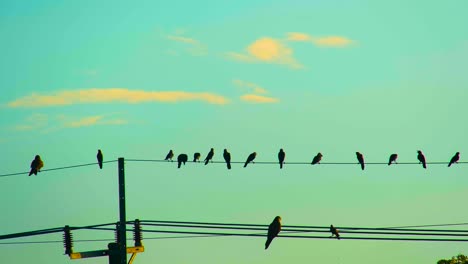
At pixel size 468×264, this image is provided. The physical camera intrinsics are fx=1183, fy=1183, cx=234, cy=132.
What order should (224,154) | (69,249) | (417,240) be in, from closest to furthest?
1. (417,240)
2. (69,249)
3. (224,154)

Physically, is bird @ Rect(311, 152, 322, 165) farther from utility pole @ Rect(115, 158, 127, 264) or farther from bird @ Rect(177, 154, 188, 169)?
utility pole @ Rect(115, 158, 127, 264)

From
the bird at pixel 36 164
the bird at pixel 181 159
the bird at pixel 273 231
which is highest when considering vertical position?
the bird at pixel 181 159

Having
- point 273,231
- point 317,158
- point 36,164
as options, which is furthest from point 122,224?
point 317,158

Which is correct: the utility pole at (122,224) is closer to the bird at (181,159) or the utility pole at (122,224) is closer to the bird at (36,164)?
the bird at (36,164)

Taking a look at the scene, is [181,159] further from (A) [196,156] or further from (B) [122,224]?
(B) [122,224]

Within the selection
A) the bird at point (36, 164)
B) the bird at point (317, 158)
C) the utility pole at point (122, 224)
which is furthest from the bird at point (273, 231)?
the bird at point (317, 158)

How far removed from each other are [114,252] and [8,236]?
366 centimetres

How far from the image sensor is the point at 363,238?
30562 millimetres

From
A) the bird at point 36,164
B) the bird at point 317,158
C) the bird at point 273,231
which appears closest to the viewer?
the bird at point 273,231

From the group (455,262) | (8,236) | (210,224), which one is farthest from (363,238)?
(455,262)

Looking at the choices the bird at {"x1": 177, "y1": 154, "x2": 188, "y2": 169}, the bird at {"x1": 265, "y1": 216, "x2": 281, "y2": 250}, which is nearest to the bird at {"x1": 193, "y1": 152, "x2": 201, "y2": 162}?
the bird at {"x1": 177, "y1": 154, "x2": 188, "y2": 169}

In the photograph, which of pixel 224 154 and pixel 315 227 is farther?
pixel 224 154

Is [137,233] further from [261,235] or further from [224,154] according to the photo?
[224,154]

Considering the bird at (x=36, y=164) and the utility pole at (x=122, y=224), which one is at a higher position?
the bird at (x=36, y=164)
